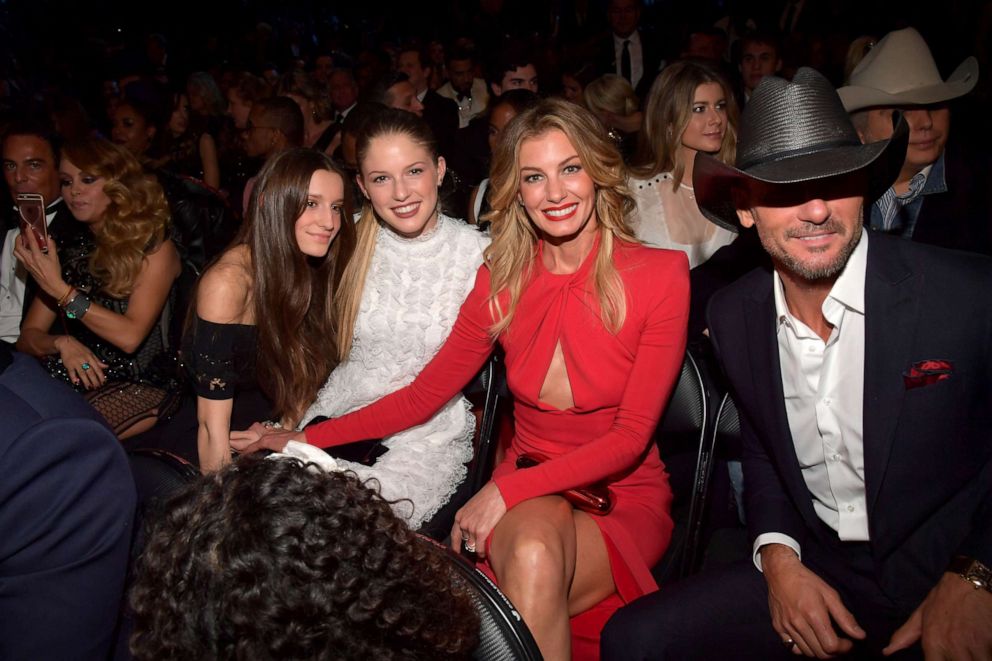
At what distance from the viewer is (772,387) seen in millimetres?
1847

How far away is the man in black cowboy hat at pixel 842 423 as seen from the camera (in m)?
1.61

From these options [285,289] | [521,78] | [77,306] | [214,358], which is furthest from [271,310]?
[521,78]

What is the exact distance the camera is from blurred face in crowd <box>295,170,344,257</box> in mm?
2453

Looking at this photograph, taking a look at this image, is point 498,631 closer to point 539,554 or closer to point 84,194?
point 539,554

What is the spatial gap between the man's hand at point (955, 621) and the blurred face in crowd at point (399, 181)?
1842 mm

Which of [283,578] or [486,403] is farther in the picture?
[486,403]

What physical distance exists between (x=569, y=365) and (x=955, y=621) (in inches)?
44.9

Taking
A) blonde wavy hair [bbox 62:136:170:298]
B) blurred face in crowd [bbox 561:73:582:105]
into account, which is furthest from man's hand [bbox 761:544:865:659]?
blurred face in crowd [bbox 561:73:582:105]

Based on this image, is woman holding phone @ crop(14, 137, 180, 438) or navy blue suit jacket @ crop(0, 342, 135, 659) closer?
navy blue suit jacket @ crop(0, 342, 135, 659)

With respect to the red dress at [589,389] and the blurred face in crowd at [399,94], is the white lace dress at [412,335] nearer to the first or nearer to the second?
the red dress at [589,389]

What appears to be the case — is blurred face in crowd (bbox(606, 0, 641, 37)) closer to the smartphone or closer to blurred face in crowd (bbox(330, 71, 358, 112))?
blurred face in crowd (bbox(330, 71, 358, 112))

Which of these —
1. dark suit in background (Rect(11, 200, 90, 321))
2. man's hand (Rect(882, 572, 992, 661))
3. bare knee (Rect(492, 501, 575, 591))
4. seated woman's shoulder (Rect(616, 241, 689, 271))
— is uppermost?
seated woman's shoulder (Rect(616, 241, 689, 271))

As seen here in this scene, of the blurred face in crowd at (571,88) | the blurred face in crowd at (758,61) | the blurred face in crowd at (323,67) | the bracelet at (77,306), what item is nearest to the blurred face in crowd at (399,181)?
the bracelet at (77,306)

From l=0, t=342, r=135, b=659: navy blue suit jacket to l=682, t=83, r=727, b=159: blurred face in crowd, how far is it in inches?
113
